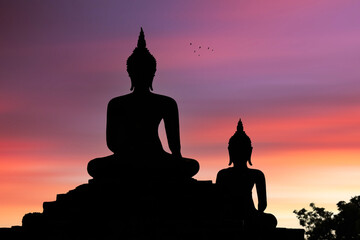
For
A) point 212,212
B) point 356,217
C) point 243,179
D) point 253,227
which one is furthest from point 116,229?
point 356,217

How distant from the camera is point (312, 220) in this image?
264 ft

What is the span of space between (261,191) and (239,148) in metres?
1.28

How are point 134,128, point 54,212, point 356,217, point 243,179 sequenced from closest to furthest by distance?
point 54,212 → point 134,128 → point 243,179 → point 356,217

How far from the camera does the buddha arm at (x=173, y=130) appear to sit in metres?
23.6

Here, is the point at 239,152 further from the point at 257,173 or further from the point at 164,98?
the point at 164,98

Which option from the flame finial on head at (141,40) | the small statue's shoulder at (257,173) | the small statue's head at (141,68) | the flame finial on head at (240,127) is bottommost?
the small statue's shoulder at (257,173)

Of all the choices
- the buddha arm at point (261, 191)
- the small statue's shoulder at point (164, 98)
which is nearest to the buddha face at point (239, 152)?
the buddha arm at point (261, 191)

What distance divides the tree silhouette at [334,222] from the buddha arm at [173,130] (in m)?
56.1

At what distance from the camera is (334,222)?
3169 inches

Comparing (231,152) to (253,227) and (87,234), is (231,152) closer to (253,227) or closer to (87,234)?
(253,227)

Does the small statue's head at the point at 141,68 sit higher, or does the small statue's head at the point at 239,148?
the small statue's head at the point at 141,68

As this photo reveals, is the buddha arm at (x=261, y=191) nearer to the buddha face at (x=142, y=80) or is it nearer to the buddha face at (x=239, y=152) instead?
the buddha face at (x=239, y=152)

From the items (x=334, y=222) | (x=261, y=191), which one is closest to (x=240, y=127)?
(x=261, y=191)

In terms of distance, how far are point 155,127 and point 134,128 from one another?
50 centimetres
